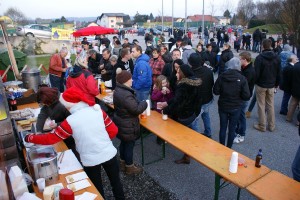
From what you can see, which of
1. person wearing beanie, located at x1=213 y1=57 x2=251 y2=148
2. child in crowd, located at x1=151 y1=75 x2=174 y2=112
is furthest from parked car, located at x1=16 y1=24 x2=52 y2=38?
person wearing beanie, located at x1=213 y1=57 x2=251 y2=148

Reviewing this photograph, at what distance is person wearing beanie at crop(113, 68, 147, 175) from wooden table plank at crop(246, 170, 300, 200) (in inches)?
68.1

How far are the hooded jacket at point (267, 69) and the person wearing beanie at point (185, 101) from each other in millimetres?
1679

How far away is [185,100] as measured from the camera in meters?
3.95

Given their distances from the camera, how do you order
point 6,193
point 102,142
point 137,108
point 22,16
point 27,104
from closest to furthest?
1. point 6,193
2. point 102,142
3. point 137,108
4. point 27,104
5. point 22,16

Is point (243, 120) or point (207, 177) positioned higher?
point (243, 120)

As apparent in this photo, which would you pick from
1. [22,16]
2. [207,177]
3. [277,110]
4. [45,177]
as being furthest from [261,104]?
[22,16]

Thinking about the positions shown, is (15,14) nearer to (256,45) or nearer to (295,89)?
(256,45)

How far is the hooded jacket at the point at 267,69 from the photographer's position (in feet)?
16.1

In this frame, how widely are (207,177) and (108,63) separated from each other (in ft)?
13.8

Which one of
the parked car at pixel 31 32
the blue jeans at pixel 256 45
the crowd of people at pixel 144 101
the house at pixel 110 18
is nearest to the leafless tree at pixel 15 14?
the parked car at pixel 31 32

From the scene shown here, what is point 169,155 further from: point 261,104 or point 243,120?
point 261,104

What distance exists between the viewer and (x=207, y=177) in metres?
3.92

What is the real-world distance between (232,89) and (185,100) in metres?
0.80

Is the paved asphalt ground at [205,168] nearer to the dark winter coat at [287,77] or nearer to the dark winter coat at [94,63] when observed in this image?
the dark winter coat at [287,77]
